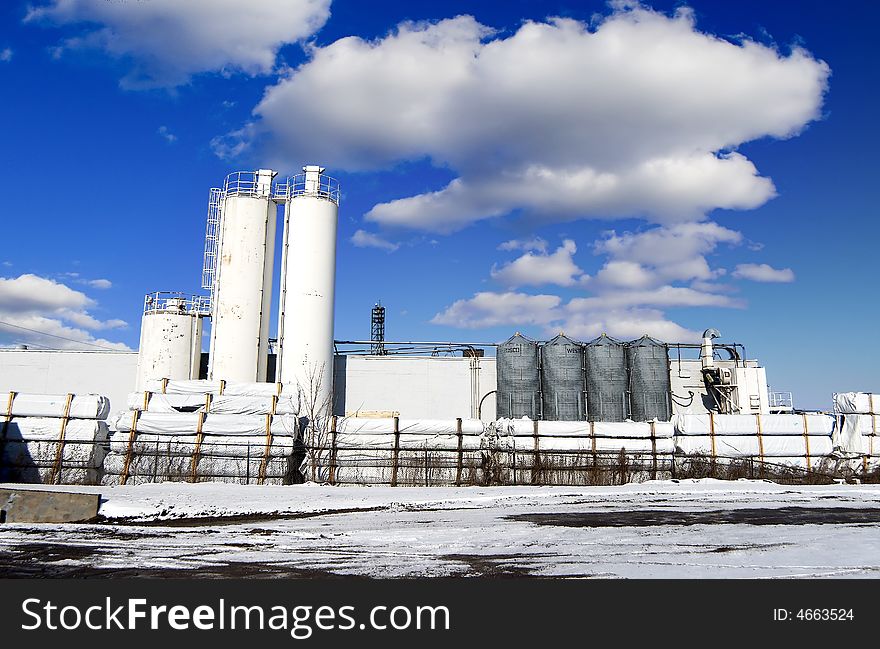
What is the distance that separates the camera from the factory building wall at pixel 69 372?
97.3 ft

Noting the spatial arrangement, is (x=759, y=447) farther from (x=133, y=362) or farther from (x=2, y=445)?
(x=133, y=362)

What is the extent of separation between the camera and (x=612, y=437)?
2177cm

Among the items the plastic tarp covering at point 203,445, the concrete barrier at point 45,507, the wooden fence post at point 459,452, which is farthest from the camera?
the wooden fence post at point 459,452

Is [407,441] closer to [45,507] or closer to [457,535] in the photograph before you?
[457,535]

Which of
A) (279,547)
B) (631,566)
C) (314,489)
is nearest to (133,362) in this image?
(314,489)

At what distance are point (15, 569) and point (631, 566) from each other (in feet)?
21.7

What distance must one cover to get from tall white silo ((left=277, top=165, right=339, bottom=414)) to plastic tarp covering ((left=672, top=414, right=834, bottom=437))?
43.6 ft

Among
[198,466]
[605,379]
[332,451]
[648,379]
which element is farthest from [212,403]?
[648,379]

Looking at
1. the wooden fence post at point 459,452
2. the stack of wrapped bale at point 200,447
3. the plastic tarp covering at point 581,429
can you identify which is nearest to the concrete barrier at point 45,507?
the stack of wrapped bale at point 200,447

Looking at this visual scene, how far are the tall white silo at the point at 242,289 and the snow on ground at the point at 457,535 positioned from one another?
34.7 feet

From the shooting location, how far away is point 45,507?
11086mm

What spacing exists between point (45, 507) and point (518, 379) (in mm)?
20534

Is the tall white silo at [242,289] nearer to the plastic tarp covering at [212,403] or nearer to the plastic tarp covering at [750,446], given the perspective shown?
the plastic tarp covering at [212,403]

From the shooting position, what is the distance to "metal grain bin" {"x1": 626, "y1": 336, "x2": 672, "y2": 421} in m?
28.7
